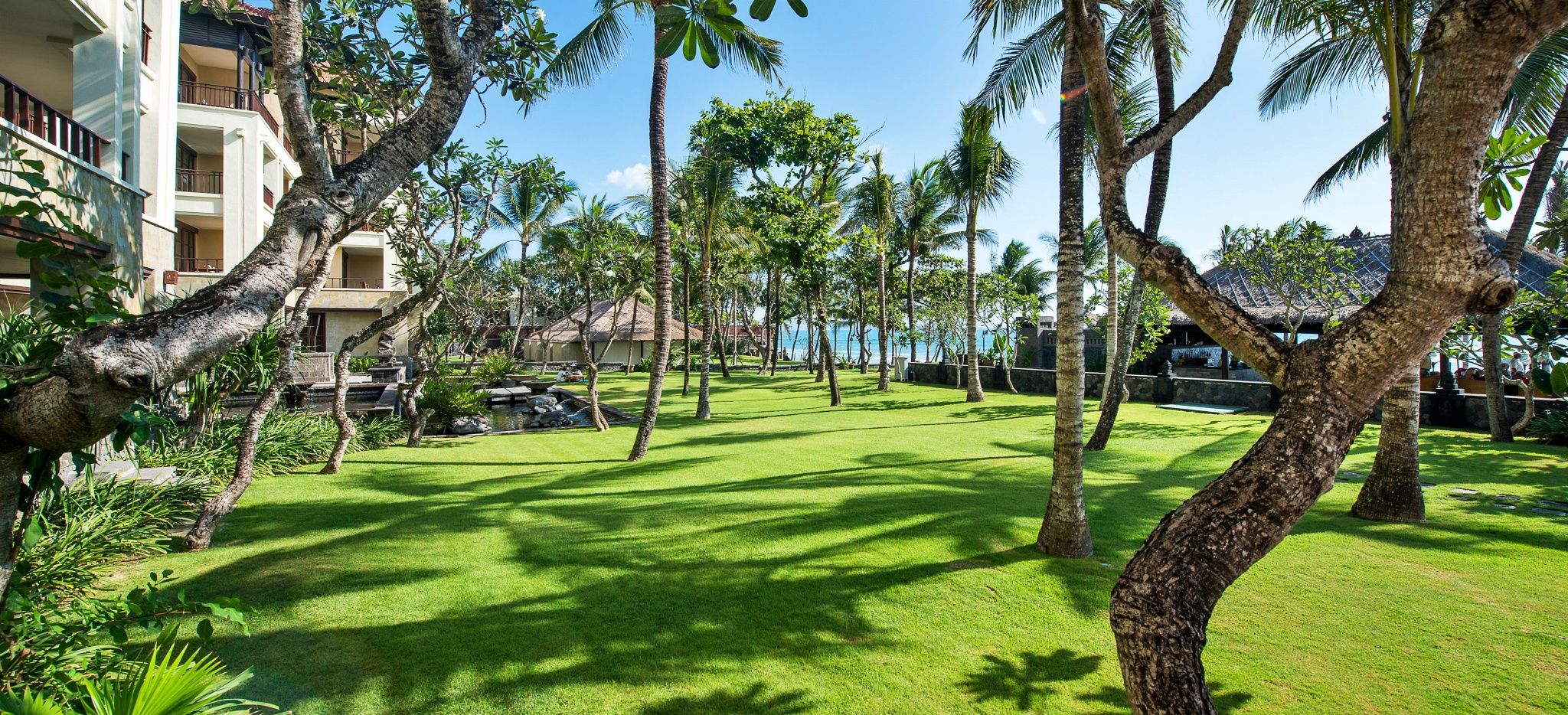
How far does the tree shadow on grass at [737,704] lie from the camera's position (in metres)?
3.38

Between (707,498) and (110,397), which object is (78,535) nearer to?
(110,397)

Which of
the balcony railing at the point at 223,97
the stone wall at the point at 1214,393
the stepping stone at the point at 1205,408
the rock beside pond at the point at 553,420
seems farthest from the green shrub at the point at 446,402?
the stepping stone at the point at 1205,408

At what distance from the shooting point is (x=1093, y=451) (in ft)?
35.5

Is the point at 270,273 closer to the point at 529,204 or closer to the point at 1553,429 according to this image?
the point at 1553,429

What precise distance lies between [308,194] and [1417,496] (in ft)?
29.7

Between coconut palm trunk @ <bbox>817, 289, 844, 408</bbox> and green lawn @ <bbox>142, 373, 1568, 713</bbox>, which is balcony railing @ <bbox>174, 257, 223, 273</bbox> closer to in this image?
green lawn @ <bbox>142, 373, 1568, 713</bbox>

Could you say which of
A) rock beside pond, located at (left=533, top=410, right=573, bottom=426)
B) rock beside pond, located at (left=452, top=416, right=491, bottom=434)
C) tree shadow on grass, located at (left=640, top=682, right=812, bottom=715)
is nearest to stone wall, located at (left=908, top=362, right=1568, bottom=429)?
tree shadow on grass, located at (left=640, top=682, right=812, bottom=715)

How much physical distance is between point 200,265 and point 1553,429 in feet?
107

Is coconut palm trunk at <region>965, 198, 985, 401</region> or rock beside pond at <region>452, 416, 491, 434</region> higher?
coconut palm trunk at <region>965, 198, 985, 401</region>

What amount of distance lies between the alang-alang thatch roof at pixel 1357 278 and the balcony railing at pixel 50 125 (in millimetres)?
21393

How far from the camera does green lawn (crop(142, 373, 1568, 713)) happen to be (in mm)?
3566

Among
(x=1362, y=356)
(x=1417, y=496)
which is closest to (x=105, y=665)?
(x=1362, y=356)

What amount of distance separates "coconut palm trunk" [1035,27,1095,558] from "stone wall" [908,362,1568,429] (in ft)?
15.5

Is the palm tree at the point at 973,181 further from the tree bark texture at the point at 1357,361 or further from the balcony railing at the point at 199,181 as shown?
the balcony railing at the point at 199,181
